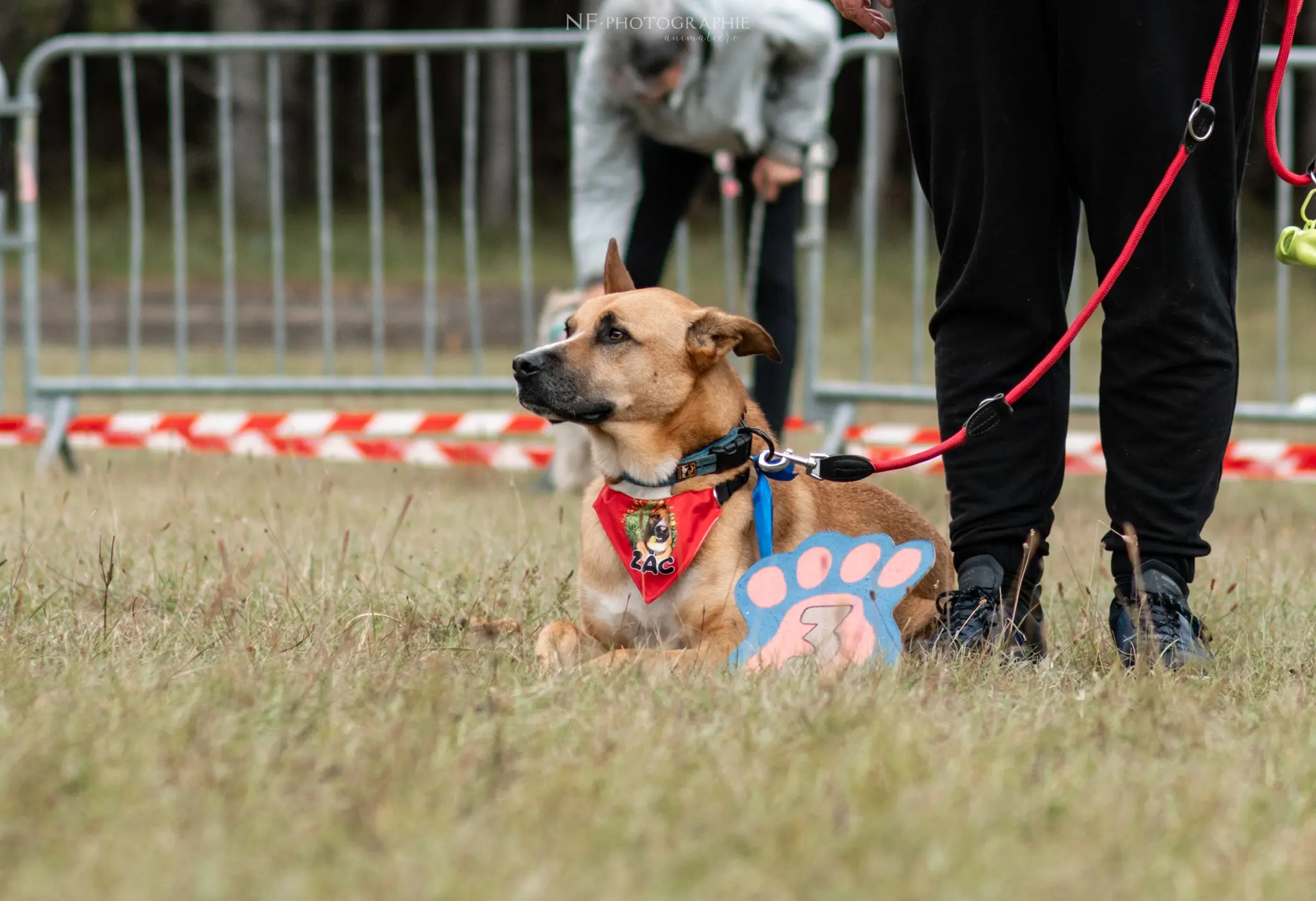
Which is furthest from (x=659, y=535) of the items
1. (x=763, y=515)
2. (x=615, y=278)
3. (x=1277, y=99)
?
(x=1277, y=99)

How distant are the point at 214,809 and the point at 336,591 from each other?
5.33ft

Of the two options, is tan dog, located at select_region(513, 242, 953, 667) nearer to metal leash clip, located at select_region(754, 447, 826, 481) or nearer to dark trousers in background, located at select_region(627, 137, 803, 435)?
metal leash clip, located at select_region(754, 447, 826, 481)

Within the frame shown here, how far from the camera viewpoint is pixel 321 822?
1923 mm

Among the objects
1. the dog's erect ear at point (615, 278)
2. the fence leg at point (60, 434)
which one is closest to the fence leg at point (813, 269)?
the dog's erect ear at point (615, 278)

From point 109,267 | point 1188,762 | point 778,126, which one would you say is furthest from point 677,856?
point 109,267

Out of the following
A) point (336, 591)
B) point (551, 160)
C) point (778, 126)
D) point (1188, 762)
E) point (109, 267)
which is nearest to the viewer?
point (1188, 762)

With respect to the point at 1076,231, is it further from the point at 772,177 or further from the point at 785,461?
the point at 772,177

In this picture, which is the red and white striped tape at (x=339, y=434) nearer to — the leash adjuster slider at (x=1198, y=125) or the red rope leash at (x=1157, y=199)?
the red rope leash at (x=1157, y=199)

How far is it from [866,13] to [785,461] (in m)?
0.91

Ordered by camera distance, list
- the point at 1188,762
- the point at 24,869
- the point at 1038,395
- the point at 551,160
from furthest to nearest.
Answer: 1. the point at 551,160
2. the point at 1038,395
3. the point at 1188,762
4. the point at 24,869

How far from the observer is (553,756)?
2.23m

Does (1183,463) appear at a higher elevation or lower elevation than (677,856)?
higher

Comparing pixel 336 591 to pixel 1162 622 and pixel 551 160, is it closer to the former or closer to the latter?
pixel 1162 622

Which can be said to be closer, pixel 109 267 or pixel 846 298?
pixel 846 298
